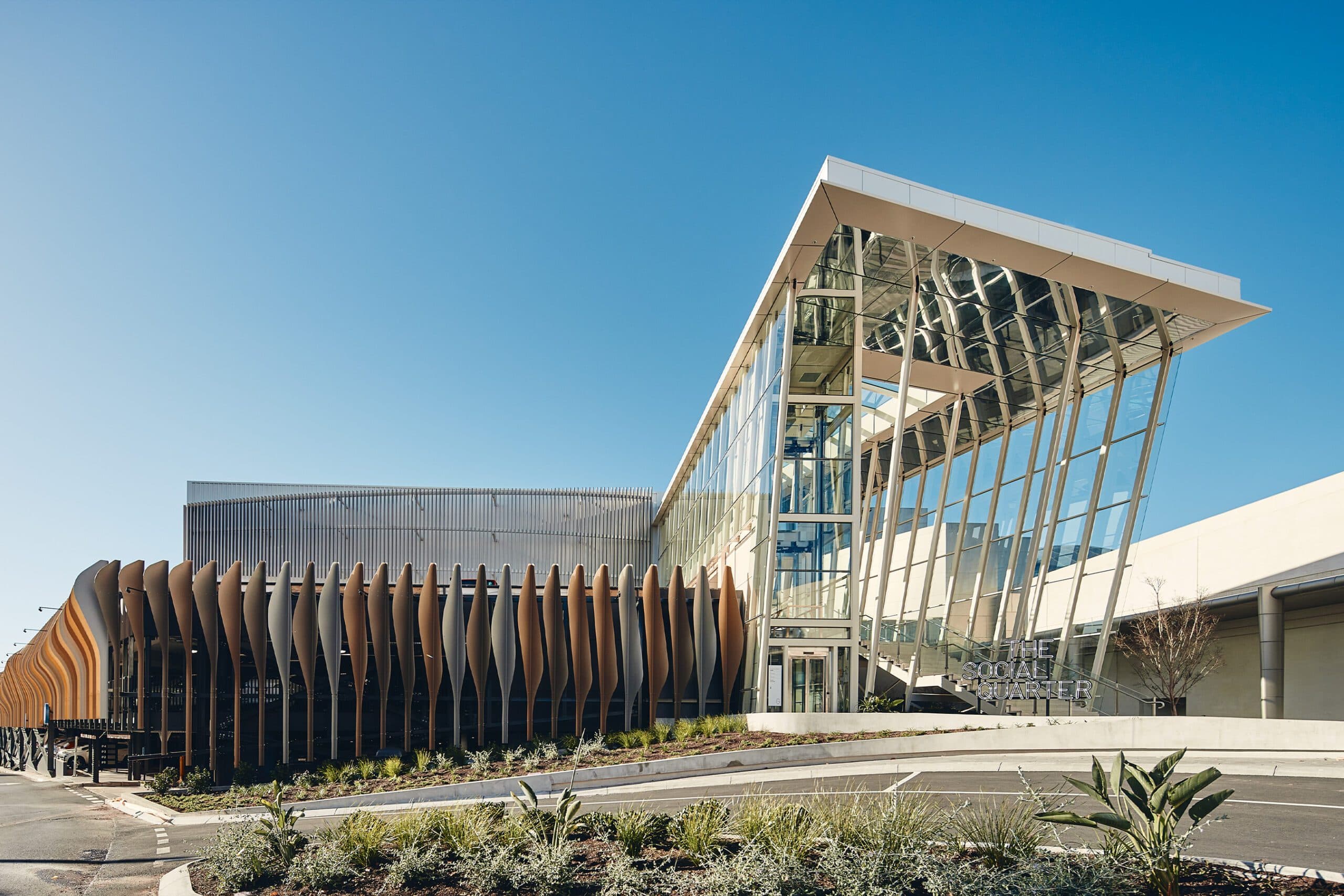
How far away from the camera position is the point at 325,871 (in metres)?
9.84

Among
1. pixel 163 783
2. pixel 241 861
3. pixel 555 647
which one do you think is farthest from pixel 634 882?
pixel 163 783

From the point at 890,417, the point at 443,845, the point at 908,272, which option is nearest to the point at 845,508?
the point at 908,272

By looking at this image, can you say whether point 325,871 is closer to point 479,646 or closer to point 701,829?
point 701,829

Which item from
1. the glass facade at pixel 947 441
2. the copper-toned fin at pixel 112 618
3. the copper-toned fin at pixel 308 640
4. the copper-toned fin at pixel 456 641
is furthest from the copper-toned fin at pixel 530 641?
the copper-toned fin at pixel 112 618

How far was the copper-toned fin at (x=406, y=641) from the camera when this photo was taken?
99.3ft

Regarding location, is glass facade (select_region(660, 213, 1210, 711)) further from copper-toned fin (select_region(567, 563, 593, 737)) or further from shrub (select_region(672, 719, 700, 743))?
copper-toned fin (select_region(567, 563, 593, 737))

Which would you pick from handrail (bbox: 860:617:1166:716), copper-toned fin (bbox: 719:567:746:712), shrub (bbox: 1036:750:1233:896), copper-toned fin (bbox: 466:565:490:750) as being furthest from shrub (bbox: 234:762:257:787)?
shrub (bbox: 1036:750:1233:896)

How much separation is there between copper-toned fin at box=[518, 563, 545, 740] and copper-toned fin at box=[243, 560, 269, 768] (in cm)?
755

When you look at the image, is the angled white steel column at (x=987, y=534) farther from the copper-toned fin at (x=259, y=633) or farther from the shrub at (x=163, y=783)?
the shrub at (x=163, y=783)

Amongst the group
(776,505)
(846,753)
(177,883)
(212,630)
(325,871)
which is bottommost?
(846,753)

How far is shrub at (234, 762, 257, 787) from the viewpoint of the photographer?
2825 centimetres

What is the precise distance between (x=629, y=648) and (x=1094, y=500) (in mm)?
14131

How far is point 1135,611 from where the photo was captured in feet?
113

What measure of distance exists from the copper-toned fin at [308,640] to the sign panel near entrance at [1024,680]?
18.8m
